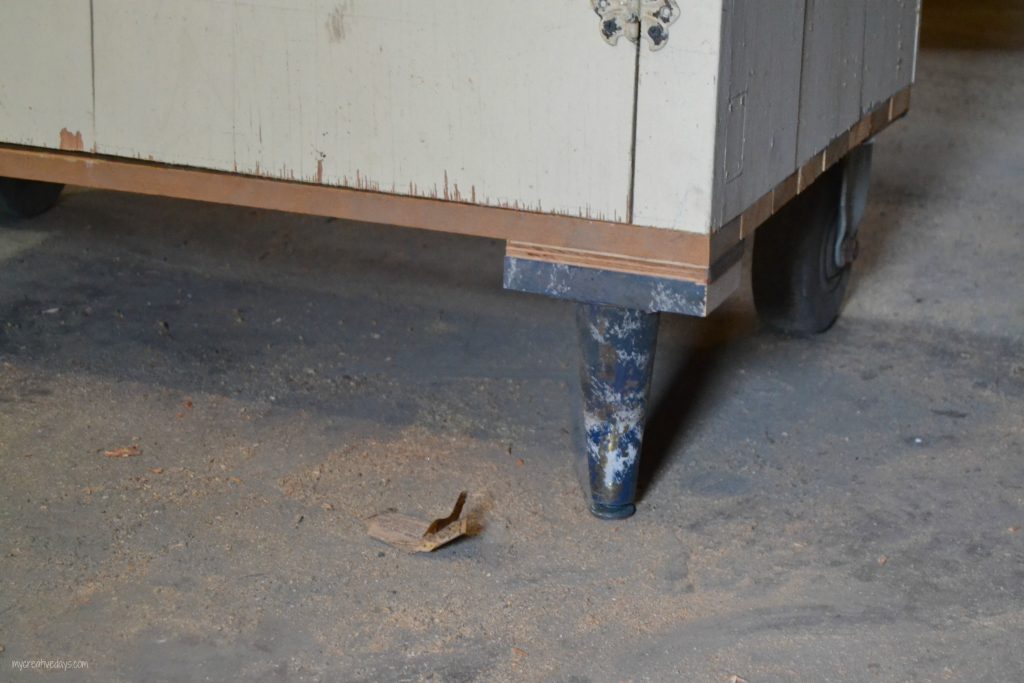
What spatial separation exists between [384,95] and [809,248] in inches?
46.8

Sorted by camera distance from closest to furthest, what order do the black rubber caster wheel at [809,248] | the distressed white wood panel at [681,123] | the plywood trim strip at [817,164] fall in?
the distressed white wood panel at [681,123] < the plywood trim strip at [817,164] < the black rubber caster wheel at [809,248]

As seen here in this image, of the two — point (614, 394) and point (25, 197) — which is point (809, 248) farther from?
point (25, 197)

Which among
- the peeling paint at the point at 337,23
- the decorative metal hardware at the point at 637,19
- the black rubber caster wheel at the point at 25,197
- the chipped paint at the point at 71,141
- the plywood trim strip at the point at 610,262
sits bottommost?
the black rubber caster wheel at the point at 25,197

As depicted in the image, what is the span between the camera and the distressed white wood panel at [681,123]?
1.75 metres

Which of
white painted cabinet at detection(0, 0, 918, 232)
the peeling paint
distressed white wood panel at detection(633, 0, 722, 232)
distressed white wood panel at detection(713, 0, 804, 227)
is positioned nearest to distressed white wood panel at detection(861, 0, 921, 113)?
white painted cabinet at detection(0, 0, 918, 232)

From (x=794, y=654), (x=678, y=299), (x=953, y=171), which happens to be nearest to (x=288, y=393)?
(x=678, y=299)

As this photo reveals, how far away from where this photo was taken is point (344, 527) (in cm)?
213

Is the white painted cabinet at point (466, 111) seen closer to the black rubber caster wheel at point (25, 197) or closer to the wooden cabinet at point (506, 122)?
the wooden cabinet at point (506, 122)

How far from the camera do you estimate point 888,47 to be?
2.51m

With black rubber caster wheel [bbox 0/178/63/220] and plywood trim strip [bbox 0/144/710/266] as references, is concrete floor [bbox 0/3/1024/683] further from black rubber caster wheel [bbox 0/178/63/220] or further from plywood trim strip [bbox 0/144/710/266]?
plywood trim strip [bbox 0/144/710/266]

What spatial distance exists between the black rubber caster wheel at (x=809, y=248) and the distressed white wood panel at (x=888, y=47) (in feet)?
0.74

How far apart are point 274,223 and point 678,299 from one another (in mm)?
1872

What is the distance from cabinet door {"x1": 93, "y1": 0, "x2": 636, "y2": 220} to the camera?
1849 mm

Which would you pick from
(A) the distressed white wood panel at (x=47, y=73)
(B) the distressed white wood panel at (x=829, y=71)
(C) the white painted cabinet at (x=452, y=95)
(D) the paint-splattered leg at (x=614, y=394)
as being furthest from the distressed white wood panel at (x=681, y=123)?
(A) the distressed white wood panel at (x=47, y=73)
